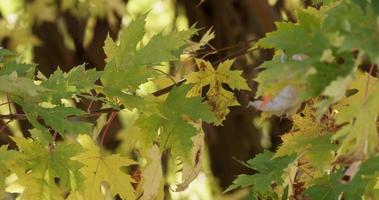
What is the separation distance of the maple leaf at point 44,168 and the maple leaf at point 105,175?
9cm

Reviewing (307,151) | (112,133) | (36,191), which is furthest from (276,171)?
(112,133)

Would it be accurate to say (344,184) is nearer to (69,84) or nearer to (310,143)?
(310,143)

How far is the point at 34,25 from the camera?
3365mm

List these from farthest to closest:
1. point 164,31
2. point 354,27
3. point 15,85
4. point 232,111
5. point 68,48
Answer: point 232,111
point 68,48
point 164,31
point 15,85
point 354,27

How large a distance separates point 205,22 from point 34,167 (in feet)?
8.61

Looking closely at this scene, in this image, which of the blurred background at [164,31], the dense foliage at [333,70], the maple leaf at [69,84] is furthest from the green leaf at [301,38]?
the blurred background at [164,31]

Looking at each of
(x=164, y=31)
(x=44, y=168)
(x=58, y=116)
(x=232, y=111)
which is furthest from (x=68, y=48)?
(x=58, y=116)

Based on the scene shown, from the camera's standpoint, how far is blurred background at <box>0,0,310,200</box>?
117 inches

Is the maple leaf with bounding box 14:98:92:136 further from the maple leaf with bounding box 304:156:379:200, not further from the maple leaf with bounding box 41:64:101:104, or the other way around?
the maple leaf with bounding box 304:156:379:200

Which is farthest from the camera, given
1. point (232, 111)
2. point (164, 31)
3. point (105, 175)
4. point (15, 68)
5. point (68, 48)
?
point (232, 111)

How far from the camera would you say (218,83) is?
136cm

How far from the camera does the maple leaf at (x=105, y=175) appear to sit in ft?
4.32

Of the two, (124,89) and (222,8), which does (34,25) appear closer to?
(222,8)

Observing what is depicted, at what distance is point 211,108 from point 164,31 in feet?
6.42
